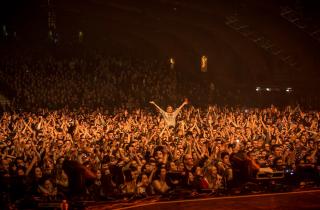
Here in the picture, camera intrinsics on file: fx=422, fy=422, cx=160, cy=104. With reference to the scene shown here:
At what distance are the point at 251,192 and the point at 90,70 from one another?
23.6m

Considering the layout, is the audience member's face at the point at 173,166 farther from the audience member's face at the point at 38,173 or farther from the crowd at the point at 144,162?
the audience member's face at the point at 38,173

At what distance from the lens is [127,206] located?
6848mm

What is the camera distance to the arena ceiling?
22188 millimetres

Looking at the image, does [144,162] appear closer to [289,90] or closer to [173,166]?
[173,166]

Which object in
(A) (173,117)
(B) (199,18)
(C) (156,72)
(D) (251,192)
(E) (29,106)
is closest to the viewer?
(D) (251,192)

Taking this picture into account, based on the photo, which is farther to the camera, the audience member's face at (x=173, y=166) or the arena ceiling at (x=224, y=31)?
the arena ceiling at (x=224, y=31)

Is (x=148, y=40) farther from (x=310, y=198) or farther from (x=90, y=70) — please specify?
(x=310, y=198)

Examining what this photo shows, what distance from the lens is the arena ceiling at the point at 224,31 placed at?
22188 mm

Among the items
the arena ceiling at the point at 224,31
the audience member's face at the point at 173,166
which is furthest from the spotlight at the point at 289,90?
the audience member's face at the point at 173,166

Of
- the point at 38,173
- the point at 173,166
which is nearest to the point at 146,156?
the point at 173,166

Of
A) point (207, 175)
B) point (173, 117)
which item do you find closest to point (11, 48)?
point (173, 117)

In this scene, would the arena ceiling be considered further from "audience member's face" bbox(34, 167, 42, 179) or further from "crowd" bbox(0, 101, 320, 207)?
"audience member's face" bbox(34, 167, 42, 179)

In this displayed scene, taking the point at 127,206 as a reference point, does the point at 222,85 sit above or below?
above

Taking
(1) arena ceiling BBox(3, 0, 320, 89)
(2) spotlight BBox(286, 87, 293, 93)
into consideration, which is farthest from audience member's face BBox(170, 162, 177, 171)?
(2) spotlight BBox(286, 87, 293, 93)
